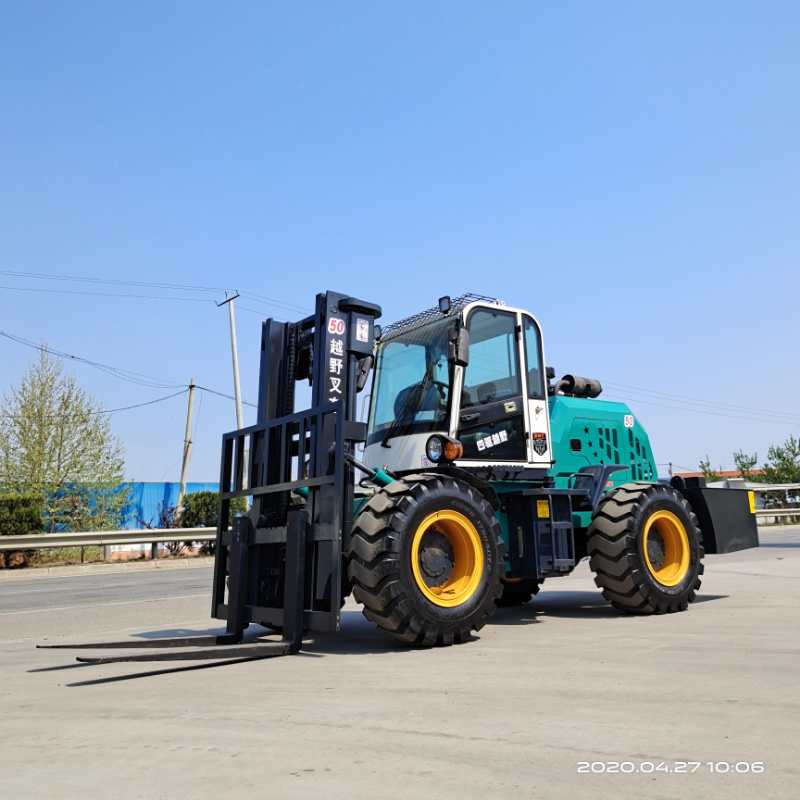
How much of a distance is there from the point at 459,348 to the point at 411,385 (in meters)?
0.86

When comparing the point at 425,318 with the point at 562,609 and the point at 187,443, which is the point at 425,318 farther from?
the point at 187,443

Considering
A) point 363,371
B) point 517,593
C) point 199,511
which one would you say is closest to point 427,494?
point 363,371

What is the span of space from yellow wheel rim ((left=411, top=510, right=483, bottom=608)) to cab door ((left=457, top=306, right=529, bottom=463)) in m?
0.98

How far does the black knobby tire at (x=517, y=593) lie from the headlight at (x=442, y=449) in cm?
275

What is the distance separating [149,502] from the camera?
99.7ft

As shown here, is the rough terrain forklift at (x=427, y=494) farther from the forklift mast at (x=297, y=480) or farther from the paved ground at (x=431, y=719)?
the paved ground at (x=431, y=719)

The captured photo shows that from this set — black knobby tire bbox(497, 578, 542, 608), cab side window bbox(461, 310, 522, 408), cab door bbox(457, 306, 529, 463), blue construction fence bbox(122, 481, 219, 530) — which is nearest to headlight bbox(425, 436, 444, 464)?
cab door bbox(457, 306, 529, 463)

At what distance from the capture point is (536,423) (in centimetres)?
762

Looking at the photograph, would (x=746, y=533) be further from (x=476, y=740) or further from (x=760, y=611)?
(x=476, y=740)

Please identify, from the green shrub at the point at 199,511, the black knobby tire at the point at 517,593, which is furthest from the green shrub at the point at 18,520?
the black knobby tire at the point at 517,593

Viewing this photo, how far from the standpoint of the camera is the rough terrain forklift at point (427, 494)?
5.80 metres

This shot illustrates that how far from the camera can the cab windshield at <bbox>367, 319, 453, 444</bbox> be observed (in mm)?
7076

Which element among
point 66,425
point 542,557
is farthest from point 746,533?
point 66,425

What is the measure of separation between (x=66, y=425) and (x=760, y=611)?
21886mm
